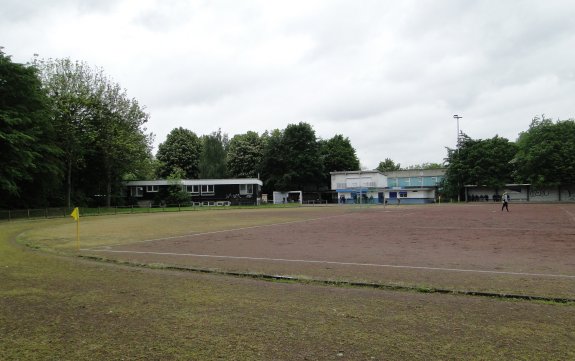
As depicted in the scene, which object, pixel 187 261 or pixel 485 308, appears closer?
pixel 485 308

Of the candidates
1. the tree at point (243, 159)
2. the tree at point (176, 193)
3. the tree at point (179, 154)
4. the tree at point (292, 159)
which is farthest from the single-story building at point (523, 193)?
the tree at point (179, 154)

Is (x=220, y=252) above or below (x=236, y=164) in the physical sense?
below

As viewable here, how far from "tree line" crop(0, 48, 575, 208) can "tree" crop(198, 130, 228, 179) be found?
0.22 metres

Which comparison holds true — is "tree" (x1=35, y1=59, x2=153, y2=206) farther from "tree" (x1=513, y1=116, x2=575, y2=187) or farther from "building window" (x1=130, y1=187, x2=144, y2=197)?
"tree" (x1=513, y1=116, x2=575, y2=187)

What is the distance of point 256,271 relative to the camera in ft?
32.8

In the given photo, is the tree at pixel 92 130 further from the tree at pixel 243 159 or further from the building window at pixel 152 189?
the tree at pixel 243 159

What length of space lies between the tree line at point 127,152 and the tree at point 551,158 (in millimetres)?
151

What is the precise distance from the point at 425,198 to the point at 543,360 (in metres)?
79.7

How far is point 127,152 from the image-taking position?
180 ft

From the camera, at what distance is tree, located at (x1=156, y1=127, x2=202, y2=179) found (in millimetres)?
94812

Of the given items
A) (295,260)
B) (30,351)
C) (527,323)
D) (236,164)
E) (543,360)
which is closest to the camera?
(543,360)

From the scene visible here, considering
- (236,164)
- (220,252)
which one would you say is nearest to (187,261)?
(220,252)

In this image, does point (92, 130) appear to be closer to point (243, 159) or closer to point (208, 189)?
point (208, 189)

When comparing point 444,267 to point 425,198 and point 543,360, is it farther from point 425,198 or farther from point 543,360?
point 425,198
